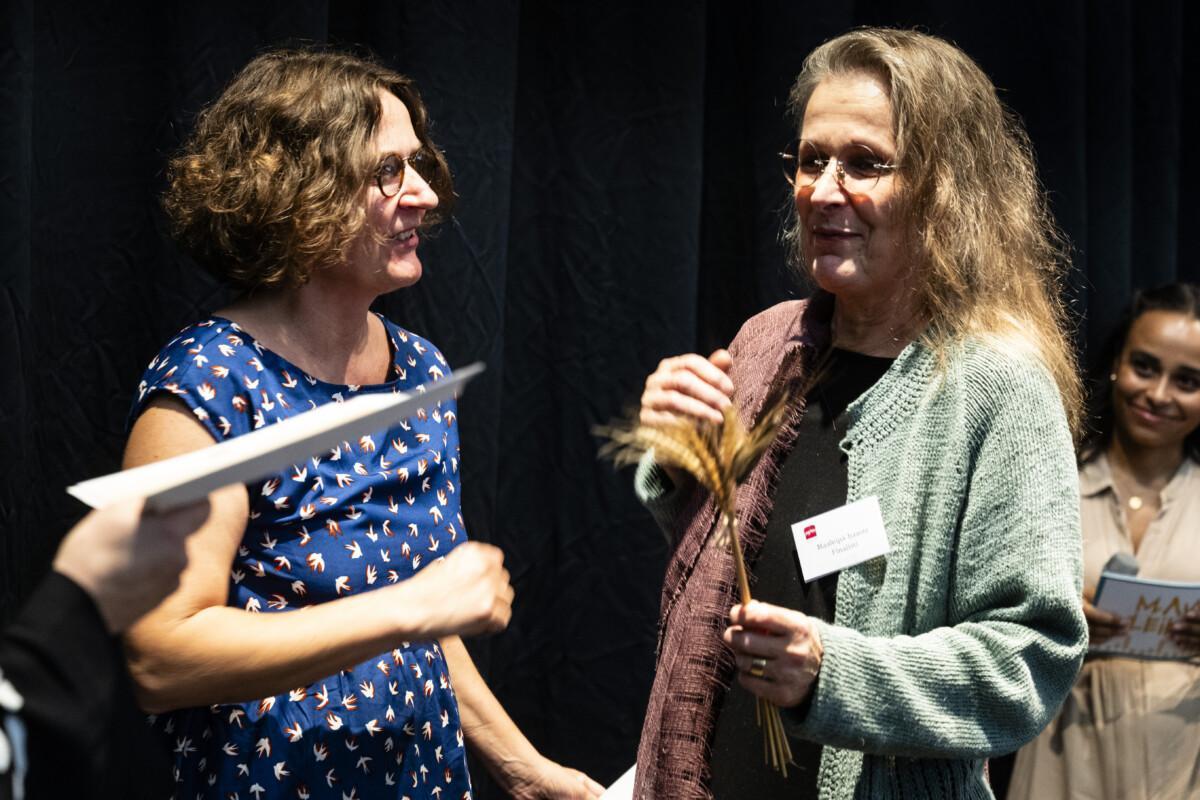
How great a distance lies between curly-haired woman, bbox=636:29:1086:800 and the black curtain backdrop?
66 cm

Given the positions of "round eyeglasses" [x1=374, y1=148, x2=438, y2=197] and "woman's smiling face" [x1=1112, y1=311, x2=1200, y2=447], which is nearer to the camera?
"round eyeglasses" [x1=374, y1=148, x2=438, y2=197]

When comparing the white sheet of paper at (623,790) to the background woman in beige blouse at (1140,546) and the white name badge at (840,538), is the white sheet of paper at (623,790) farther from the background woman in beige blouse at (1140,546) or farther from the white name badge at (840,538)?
the background woman in beige blouse at (1140,546)

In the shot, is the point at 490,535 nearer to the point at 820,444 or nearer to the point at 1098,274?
the point at 820,444

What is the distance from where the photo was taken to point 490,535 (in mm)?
2240

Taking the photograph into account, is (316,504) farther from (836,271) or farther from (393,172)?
(836,271)

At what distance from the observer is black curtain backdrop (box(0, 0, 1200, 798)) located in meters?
1.92

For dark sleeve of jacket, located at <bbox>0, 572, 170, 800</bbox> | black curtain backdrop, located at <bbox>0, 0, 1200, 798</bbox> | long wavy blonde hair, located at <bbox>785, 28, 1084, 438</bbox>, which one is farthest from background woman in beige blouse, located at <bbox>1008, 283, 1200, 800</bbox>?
dark sleeve of jacket, located at <bbox>0, 572, 170, 800</bbox>

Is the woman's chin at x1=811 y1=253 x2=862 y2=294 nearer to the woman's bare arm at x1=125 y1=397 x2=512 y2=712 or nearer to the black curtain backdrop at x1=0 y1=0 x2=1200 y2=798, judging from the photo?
the woman's bare arm at x1=125 y1=397 x2=512 y2=712

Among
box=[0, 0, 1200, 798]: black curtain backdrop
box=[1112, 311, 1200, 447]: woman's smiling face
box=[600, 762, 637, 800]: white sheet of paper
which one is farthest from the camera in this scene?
box=[1112, 311, 1200, 447]: woman's smiling face

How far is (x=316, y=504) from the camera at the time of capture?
1.53 metres

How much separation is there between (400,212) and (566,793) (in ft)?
2.69

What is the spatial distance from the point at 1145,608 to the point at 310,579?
1704mm

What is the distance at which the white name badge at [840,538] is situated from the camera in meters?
1.41

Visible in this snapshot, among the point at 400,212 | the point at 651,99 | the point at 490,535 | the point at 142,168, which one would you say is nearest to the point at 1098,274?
the point at 651,99
